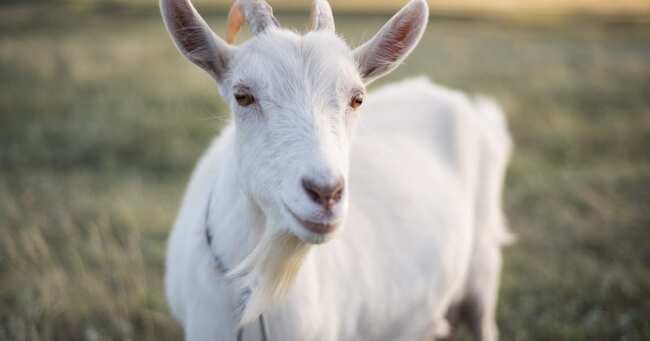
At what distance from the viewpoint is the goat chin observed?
2191mm

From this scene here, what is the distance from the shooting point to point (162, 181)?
19.4ft

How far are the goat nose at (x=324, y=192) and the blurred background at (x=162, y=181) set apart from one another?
838mm

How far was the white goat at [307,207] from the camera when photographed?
2.00m

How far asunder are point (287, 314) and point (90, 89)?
288 inches

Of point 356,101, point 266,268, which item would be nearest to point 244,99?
point 356,101

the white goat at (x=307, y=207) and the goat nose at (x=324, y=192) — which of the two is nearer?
the goat nose at (x=324, y=192)

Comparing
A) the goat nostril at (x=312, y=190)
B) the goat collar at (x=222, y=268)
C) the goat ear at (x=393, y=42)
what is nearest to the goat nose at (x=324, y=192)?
the goat nostril at (x=312, y=190)

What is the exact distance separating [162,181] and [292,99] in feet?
13.7

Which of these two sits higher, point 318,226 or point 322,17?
point 322,17

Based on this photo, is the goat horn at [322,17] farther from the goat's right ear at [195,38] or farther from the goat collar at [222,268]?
the goat collar at [222,268]

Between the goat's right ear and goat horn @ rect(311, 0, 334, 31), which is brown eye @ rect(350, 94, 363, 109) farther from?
the goat's right ear

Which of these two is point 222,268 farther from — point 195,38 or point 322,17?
point 322,17

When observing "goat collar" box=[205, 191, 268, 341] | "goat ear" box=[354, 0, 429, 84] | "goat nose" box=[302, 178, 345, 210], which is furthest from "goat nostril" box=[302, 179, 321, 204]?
"goat ear" box=[354, 0, 429, 84]

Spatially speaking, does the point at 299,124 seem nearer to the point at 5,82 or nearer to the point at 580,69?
the point at 5,82
